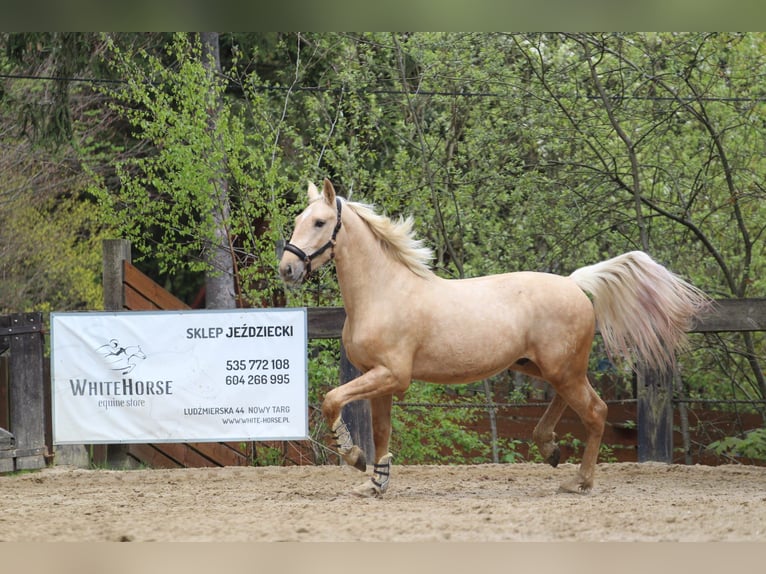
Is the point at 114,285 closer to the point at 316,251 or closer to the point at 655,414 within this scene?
the point at 316,251

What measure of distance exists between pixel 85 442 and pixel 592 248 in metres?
5.78

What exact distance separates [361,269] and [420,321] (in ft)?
1.73

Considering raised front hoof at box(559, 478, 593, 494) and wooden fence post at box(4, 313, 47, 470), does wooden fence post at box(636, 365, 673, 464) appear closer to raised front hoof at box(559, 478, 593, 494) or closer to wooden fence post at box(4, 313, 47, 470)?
raised front hoof at box(559, 478, 593, 494)

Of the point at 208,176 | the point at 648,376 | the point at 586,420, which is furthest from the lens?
the point at 208,176

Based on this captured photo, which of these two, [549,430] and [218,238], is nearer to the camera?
[549,430]

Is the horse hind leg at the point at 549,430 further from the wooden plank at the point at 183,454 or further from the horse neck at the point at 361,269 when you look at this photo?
the wooden plank at the point at 183,454

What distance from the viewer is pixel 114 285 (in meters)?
8.64

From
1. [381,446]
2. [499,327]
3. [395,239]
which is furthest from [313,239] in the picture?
[381,446]

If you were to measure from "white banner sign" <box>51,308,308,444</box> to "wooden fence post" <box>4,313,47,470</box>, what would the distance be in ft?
0.62

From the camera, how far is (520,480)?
7.58 meters

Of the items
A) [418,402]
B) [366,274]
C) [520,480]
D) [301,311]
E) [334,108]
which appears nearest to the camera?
[366,274]

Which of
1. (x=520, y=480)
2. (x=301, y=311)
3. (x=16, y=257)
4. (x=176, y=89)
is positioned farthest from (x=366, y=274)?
(x=16, y=257)

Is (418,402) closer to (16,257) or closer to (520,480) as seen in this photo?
(520,480)

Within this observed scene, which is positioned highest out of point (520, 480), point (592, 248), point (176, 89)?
point (176, 89)
